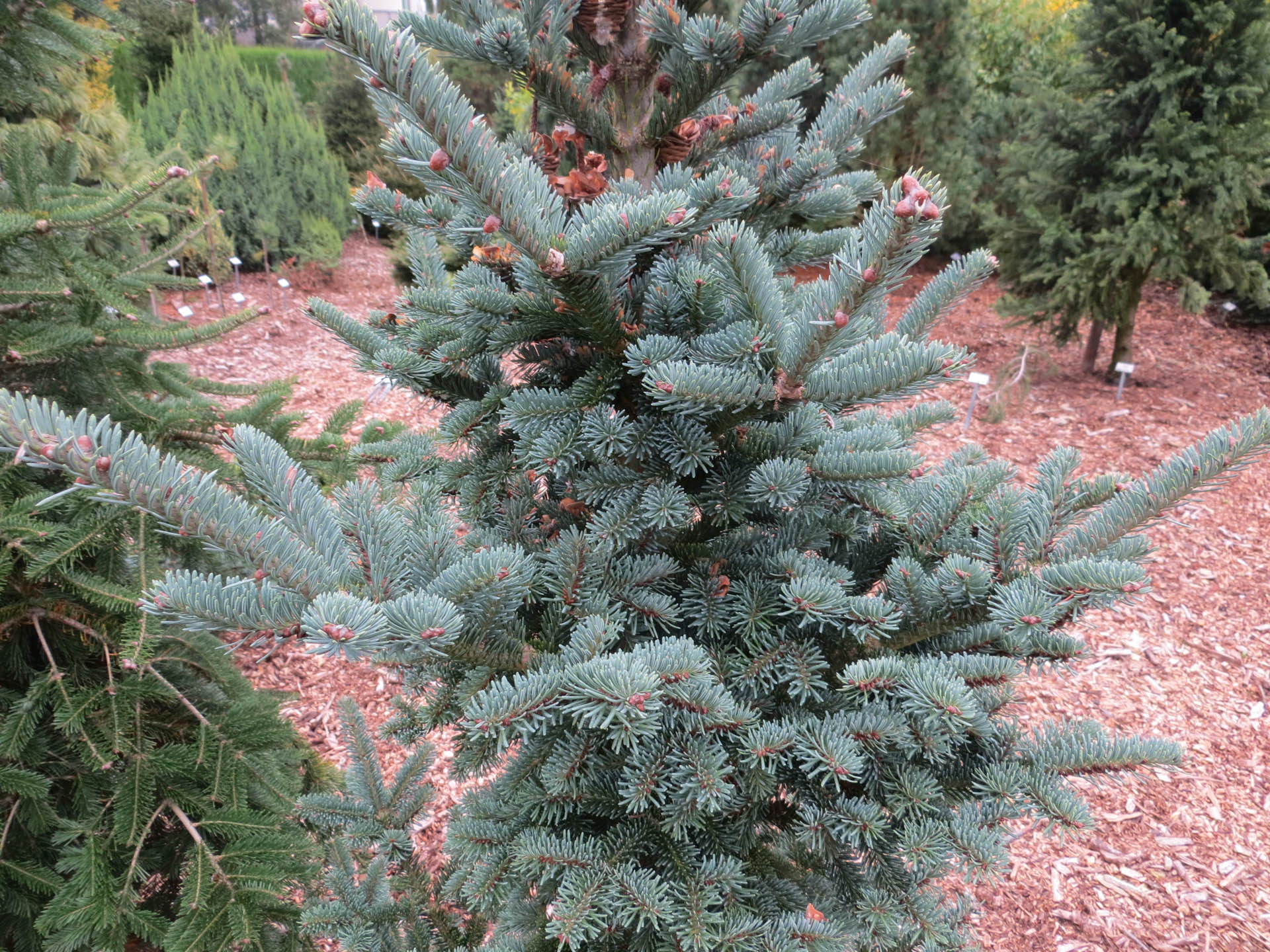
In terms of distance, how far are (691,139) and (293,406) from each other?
536 centimetres

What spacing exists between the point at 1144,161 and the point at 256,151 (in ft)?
35.1

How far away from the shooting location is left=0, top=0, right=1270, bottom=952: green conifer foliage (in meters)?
0.88

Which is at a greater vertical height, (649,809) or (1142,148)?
(1142,148)

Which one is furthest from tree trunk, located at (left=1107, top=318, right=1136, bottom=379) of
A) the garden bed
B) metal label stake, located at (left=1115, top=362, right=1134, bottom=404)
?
the garden bed

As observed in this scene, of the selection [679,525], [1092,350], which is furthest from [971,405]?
[679,525]

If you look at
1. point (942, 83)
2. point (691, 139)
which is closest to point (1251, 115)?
point (942, 83)

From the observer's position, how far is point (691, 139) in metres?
1.41

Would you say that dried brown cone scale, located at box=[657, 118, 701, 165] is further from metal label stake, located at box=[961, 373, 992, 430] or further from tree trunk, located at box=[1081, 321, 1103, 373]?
tree trunk, located at box=[1081, 321, 1103, 373]

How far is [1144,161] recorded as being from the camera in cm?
620

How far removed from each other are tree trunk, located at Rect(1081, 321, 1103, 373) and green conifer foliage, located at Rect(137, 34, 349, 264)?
8.95m

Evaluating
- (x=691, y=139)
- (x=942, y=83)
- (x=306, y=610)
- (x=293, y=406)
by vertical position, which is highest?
(x=942, y=83)

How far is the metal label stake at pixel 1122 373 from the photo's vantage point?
18.0 feet

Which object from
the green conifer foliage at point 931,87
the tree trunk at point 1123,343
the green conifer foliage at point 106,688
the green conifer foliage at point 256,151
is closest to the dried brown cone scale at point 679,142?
the green conifer foliage at point 106,688

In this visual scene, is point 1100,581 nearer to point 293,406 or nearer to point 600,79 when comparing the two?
point 600,79
